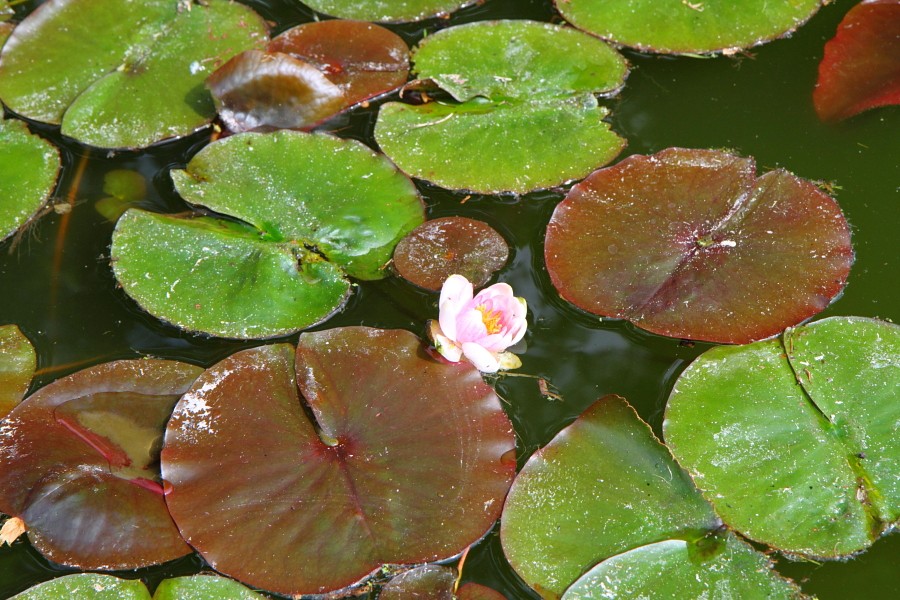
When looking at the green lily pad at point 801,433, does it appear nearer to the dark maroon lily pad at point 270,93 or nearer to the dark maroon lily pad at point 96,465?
the dark maroon lily pad at point 96,465

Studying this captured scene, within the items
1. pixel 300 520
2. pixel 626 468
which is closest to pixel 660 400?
pixel 626 468

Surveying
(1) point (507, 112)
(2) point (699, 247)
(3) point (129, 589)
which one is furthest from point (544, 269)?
(3) point (129, 589)

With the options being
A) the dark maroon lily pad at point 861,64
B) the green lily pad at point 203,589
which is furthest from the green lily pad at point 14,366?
the dark maroon lily pad at point 861,64

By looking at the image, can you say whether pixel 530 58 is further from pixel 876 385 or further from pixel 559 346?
pixel 876 385

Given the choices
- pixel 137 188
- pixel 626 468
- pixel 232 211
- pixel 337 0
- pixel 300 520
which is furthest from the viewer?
pixel 337 0

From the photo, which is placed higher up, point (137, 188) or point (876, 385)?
point (137, 188)

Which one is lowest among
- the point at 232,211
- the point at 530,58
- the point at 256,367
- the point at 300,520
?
the point at 300,520

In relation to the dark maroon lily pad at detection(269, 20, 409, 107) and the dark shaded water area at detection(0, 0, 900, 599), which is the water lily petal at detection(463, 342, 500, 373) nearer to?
the dark shaded water area at detection(0, 0, 900, 599)
